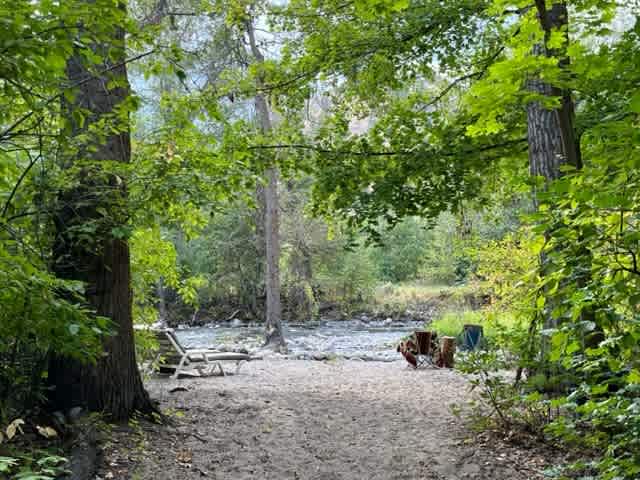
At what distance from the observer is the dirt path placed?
14.0 feet

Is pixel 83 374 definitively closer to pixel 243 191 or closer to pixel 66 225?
pixel 66 225

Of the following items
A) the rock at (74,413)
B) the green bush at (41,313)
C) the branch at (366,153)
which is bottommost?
the rock at (74,413)

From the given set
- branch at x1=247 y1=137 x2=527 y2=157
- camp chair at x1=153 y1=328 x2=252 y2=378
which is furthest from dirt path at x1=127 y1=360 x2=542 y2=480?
branch at x1=247 y1=137 x2=527 y2=157

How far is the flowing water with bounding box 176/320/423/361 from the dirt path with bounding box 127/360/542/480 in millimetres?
4653

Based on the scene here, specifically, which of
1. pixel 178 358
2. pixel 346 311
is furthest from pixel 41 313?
pixel 346 311

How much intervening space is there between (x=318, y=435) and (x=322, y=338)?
38.2ft

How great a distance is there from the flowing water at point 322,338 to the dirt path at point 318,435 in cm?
465

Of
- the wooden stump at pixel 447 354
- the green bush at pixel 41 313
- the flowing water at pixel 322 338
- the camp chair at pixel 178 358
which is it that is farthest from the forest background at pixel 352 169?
the flowing water at pixel 322 338

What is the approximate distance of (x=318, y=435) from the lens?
5422mm

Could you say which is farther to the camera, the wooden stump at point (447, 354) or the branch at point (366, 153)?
the wooden stump at point (447, 354)

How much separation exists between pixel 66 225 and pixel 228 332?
49.6 ft

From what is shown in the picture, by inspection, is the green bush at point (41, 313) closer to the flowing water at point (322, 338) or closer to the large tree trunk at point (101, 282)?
Answer: the large tree trunk at point (101, 282)

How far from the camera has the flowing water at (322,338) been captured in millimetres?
13281

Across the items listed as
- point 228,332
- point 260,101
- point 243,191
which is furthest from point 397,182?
point 228,332
